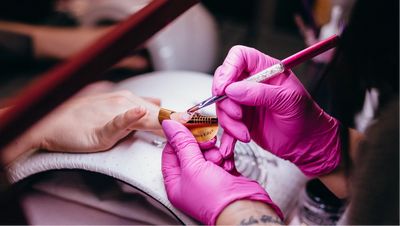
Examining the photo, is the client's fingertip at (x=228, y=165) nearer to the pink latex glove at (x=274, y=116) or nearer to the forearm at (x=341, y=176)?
the pink latex glove at (x=274, y=116)

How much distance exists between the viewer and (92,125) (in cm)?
75

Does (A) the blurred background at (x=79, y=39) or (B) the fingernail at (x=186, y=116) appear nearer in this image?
(B) the fingernail at (x=186, y=116)

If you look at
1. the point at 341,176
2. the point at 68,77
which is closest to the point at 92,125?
the point at 68,77

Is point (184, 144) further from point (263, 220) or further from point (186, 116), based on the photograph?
point (263, 220)

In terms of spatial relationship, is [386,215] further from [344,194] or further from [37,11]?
[37,11]

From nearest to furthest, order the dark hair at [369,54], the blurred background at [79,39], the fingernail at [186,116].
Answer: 1. the dark hair at [369,54]
2. the fingernail at [186,116]
3. the blurred background at [79,39]

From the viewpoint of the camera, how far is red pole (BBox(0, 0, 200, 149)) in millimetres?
326

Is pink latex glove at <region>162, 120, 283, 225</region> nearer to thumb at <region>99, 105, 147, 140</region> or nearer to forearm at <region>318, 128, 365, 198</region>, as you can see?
thumb at <region>99, 105, 147, 140</region>

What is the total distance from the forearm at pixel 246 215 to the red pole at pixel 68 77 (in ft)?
1.21

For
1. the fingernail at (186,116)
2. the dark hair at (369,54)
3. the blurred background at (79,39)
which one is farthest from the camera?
the blurred background at (79,39)

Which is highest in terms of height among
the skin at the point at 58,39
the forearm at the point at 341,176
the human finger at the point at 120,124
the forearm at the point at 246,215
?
the skin at the point at 58,39

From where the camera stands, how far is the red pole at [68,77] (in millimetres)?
326

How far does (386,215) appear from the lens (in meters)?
0.42

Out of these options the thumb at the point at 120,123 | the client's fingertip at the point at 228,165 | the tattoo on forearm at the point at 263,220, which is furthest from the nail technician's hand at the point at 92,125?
the tattoo on forearm at the point at 263,220
